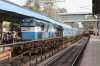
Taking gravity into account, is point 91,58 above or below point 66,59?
above

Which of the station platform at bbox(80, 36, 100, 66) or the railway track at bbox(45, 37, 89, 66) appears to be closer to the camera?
the station platform at bbox(80, 36, 100, 66)

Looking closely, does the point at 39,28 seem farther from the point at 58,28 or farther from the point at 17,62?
the point at 58,28

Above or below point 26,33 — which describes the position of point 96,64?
below

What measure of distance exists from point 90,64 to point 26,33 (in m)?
6.66

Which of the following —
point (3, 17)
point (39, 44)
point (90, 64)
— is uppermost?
point (3, 17)

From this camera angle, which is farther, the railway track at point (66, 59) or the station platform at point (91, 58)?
the railway track at point (66, 59)

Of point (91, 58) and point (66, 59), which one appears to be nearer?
point (91, 58)

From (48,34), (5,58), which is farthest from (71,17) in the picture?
(5,58)

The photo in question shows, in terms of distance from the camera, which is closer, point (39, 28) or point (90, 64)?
point (90, 64)

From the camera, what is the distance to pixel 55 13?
81.1 metres

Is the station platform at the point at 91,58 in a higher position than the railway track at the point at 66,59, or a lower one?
higher

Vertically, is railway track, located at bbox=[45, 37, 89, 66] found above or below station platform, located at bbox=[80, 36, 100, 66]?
below

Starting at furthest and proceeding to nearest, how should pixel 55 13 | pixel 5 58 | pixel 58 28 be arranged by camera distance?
pixel 55 13
pixel 58 28
pixel 5 58

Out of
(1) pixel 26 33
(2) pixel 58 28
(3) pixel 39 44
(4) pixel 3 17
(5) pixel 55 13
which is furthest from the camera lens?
(5) pixel 55 13
